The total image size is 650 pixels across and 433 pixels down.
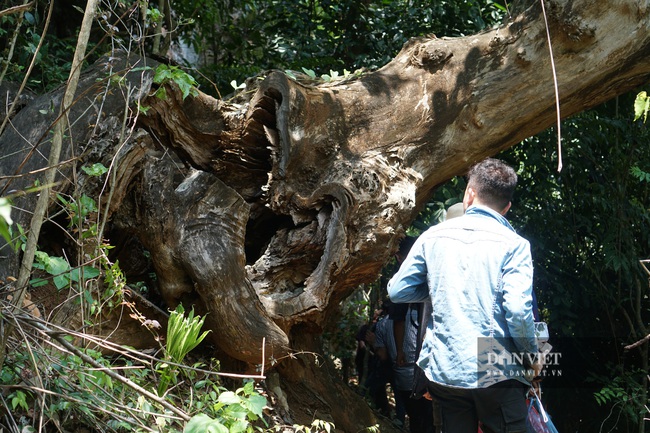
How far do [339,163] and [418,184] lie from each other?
638 millimetres

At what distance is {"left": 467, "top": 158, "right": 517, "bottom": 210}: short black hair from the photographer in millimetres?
3848

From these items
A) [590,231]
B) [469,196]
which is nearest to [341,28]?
[590,231]

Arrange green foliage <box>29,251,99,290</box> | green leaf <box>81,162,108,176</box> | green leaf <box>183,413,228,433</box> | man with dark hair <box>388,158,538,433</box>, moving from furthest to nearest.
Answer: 1. green leaf <box>81,162,108,176</box>
2. man with dark hair <box>388,158,538,433</box>
3. green foliage <box>29,251,99,290</box>
4. green leaf <box>183,413,228,433</box>

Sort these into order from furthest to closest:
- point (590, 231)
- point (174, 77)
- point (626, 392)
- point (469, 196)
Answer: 1. point (590, 231)
2. point (626, 392)
3. point (174, 77)
4. point (469, 196)

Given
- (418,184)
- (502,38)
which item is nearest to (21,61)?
(418,184)

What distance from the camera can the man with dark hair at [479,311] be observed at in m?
3.53

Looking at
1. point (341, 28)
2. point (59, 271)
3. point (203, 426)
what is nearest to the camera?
point (203, 426)

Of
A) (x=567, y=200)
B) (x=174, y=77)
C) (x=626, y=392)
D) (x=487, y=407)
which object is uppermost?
(x=174, y=77)

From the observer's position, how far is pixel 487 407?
362 centimetres

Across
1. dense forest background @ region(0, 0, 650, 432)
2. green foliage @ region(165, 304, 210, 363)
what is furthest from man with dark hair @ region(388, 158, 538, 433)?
dense forest background @ region(0, 0, 650, 432)

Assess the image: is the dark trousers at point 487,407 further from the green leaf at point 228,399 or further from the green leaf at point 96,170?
the green leaf at point 96,170

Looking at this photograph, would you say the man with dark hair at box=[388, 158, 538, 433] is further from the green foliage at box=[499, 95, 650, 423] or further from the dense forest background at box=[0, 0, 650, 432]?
the green foliage at box=[499, 95, 650, 423]

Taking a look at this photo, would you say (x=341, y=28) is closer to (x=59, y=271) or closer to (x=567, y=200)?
(x=567, y=200)

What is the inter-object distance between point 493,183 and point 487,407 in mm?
1139
